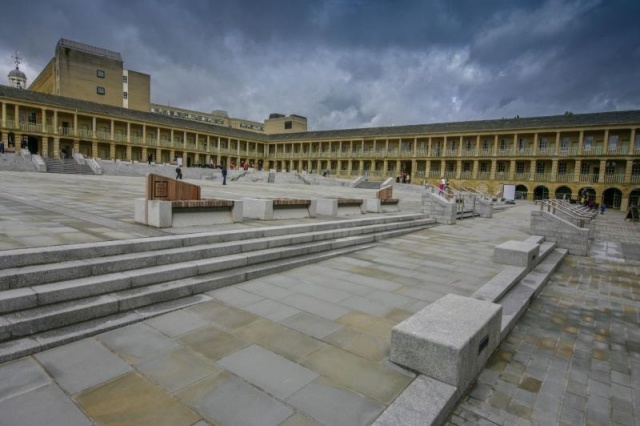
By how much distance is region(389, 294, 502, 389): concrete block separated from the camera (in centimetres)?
312

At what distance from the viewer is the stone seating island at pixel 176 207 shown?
7.18m

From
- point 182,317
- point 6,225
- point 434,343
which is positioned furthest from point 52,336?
point 6,225

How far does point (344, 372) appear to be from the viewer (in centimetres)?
331

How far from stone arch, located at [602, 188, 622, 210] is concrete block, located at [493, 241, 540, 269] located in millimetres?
45147

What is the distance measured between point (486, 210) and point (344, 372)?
1923cm

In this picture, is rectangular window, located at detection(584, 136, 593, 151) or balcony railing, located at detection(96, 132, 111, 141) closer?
rectangular window, located at detection(584, 136, 593, 151)

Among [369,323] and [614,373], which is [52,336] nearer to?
[369,323]

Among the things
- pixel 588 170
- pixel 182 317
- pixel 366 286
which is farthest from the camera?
pixel 588 170

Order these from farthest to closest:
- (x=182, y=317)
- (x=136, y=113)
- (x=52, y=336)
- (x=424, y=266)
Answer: (x=136, y=113) < (x=424, y=266) < (x=182, y=317) < (x=52, y=336)

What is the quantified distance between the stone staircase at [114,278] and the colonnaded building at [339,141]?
4464 cm

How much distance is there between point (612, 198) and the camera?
43500 millimetres

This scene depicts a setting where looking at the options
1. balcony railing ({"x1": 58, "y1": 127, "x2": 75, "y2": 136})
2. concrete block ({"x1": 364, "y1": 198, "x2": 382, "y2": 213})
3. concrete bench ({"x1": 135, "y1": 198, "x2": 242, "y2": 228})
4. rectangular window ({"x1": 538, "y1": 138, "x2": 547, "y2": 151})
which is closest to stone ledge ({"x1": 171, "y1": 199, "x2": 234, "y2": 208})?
concrete bench ({"x1": 135, "y1": 198, "x2": 242, "y2": 228})

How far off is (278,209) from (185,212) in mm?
2897

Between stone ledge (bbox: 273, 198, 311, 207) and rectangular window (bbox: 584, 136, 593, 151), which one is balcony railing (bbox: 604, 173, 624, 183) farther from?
stone ledge (bbox: 273, 198, 311, 207)
